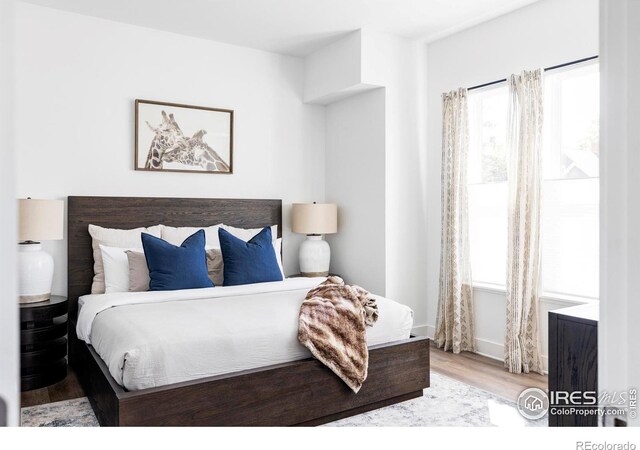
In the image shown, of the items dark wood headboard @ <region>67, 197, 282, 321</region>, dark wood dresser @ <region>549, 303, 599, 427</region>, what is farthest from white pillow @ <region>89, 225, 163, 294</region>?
dark wood dresser @ <region>549, 303, 599, 427</region>

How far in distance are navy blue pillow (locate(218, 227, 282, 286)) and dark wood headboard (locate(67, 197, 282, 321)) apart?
1.97 ft

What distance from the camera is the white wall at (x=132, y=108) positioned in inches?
149

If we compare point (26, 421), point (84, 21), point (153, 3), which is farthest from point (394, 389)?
point (84, 21)

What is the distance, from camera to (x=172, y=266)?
3.53m

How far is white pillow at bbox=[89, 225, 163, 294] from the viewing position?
12.5ft

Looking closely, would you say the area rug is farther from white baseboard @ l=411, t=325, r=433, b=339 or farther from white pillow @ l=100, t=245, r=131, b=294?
white baseboard @ l=411, t=325, r=433, b=339

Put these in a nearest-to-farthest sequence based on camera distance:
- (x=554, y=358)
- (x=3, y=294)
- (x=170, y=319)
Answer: (x=3, y=294) < (x=554, y=358) < (x=170, y=319)

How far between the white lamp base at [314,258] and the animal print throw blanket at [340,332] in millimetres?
1708

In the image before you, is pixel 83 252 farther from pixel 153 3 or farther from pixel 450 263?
pixel 450 263

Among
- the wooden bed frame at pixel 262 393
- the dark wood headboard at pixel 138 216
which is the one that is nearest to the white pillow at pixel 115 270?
the dark wood headboard at pixel 138 216

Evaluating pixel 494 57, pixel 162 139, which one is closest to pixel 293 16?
pixel 162 139

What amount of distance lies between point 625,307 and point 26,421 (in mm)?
3159

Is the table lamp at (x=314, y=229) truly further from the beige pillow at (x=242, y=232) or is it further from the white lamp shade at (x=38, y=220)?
the white lamp shade at (x=38, y=220)

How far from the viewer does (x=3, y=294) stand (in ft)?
1.44
